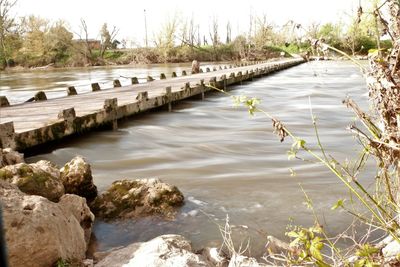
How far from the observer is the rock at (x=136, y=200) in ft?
16.0

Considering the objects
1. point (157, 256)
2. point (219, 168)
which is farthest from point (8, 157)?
point (219, 168)

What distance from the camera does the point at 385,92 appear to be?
1913 millimetres

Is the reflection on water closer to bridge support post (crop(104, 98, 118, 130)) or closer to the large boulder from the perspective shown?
bridge support post (crop(104, 98, 118, 130))

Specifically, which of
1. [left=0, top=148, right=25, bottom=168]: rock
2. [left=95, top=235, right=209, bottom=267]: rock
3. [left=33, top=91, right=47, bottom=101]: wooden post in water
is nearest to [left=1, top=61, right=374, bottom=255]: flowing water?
[left=95, top=235, right=209, bottom=267]: rock

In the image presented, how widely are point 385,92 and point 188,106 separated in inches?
532

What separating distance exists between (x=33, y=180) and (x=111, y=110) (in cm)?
556

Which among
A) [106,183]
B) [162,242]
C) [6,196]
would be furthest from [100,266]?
[106,183]

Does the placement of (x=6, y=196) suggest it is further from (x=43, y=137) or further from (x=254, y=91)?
(x=254, y=91)

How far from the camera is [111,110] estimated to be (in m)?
9.64

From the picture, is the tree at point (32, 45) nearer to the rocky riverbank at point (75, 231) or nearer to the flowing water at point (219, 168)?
the flowing water at point (219, 168)

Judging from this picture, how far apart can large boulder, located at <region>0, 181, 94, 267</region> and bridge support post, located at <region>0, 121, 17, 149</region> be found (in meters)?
3.02

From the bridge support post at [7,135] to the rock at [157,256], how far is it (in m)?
3.73

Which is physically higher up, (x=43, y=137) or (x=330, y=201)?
(x=43, y=137)

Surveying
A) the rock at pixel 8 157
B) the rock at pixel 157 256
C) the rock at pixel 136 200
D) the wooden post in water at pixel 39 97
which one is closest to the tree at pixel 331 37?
the rock at pixel 157 256
